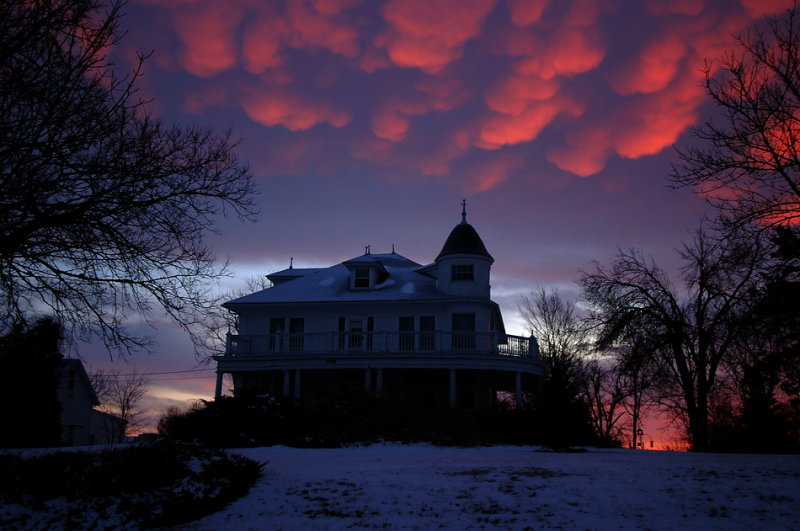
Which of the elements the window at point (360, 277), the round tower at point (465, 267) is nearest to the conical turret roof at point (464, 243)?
the round tower at point (465, 267)

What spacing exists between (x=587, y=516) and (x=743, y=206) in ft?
22.4

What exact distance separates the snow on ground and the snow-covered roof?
55.5 ft

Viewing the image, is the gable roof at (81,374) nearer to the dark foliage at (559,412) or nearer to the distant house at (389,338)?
the distant house at (389,338)

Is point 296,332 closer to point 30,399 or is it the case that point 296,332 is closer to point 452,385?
point 452,385

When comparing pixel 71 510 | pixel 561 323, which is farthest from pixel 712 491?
pixel 561 323

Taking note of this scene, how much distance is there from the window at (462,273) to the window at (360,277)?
15.2ft

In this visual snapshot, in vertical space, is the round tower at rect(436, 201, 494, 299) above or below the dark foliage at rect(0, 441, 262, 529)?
above

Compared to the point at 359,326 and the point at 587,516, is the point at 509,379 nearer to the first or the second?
the point at 359,326

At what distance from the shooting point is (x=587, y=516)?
8.46 metres

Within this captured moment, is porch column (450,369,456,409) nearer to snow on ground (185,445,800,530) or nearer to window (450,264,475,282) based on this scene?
window (450,264,475,282)

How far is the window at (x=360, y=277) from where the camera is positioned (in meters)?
32.2

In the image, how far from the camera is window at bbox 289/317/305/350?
30.2 metres

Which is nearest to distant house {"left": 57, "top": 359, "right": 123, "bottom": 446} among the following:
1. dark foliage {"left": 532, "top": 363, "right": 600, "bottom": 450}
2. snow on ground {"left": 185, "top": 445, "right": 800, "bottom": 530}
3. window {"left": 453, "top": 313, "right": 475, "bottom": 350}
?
window {"left": 453, "top": 313, "right": 475, "bottom": 350}

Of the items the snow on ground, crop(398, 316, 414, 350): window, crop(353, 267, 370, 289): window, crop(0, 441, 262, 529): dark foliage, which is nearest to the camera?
the snow on ground
